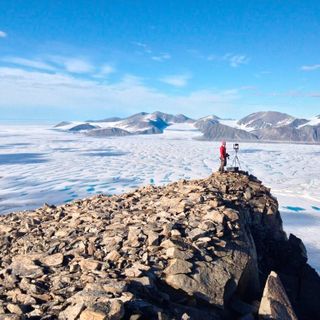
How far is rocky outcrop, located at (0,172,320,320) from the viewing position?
373cm

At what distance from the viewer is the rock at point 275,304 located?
4.43 metres

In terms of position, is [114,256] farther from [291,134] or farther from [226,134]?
[291,134]

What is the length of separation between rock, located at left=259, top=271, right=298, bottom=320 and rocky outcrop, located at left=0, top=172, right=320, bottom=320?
21 millimetres

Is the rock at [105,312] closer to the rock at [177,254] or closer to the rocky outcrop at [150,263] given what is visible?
the rocky outcrop at [150,263]

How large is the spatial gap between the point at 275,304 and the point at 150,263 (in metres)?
1.60

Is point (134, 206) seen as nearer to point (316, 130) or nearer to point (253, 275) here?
point (253, 275)

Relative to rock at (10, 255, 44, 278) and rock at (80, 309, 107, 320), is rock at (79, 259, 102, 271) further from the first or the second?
rock at (80, 309, 107, 320)

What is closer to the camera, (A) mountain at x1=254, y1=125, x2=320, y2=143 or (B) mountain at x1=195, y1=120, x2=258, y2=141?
(B) mountain at x1=195, y1=120, x2=258, y2=141

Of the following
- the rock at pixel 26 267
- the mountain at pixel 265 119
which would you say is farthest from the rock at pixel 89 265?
the mountain at pixel 265 119

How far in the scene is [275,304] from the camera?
4578mm

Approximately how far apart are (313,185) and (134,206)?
83.7 feet

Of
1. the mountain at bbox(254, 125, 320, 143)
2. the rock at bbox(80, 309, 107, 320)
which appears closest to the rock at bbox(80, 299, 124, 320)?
the rock at bbox(80, 309, 107, 320)

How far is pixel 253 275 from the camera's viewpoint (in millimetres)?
5652

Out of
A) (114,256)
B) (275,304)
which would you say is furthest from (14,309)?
(275,304)
